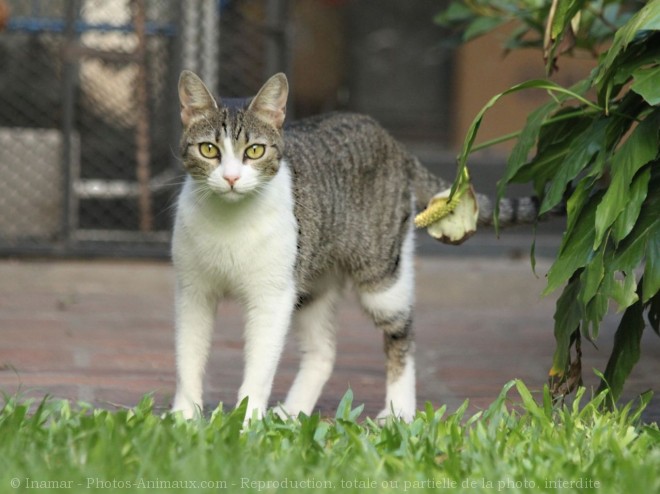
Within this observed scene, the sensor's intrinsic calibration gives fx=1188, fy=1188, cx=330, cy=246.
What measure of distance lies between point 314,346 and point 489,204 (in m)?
0.82

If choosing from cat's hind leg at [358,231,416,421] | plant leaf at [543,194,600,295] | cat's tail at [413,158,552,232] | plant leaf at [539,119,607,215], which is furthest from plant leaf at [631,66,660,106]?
cat's hind leg at [358,231,416,421]

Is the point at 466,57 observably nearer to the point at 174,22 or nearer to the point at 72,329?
the point at 174,22

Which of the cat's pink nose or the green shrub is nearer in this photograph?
the green shrub

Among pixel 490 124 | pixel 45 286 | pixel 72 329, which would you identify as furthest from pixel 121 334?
pixel 490 124

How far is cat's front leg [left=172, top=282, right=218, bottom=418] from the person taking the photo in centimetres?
367

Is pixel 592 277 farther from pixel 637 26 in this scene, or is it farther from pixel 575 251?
pixel 637 26

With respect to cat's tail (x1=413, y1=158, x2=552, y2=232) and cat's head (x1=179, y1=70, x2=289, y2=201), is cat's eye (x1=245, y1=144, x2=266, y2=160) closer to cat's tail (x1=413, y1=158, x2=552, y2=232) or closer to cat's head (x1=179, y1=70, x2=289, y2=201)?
cat's head (x1=179, y1=70, x2=289, y2=201)

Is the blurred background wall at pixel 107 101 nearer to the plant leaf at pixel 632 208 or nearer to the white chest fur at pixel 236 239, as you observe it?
the white chest fur at pixel 236 239

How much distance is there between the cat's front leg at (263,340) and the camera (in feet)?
11.8

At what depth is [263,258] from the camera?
11.8ft

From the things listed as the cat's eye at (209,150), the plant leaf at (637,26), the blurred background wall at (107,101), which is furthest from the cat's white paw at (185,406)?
the blurred background wall at (107,101)

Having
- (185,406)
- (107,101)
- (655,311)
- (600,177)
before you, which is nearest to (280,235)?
(185,406)

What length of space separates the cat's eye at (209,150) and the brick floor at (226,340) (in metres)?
0.86

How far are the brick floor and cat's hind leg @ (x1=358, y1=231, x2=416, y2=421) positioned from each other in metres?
0.14
